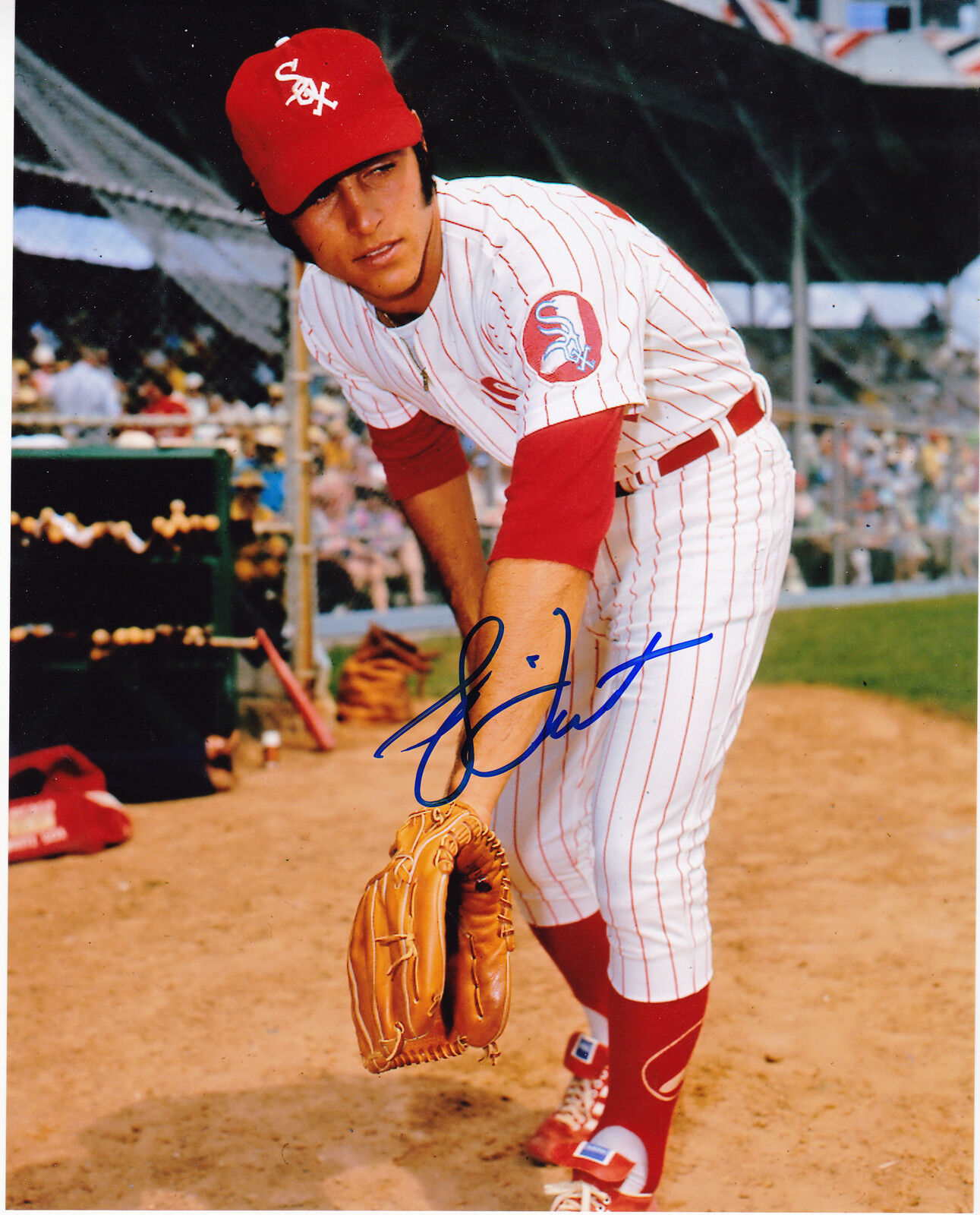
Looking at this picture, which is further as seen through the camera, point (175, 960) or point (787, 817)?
point (787, 817)

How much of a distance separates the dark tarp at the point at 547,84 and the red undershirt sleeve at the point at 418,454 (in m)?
0.40

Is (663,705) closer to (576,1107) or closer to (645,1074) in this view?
(645,1074)

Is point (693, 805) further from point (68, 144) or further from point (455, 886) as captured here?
point (68, 144)

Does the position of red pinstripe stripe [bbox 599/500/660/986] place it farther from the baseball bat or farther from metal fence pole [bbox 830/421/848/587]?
metal fence pole [bbox 830/421/848/587]

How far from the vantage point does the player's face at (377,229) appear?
1159mm

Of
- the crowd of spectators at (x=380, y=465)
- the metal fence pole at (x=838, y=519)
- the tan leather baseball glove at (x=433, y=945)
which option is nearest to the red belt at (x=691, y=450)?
the tan leather baseball glove at (x=433, y=945)

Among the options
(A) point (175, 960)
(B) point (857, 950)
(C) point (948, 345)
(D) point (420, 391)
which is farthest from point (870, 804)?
(C) point (948, 345)

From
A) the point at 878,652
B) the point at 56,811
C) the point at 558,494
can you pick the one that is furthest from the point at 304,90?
the point at 878,652

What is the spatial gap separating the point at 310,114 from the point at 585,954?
4.03ft

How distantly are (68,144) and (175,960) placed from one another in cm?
258

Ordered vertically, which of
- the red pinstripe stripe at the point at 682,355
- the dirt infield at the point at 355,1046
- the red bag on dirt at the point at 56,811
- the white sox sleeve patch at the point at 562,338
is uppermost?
the red pinstripe stripe at the point at 682,355

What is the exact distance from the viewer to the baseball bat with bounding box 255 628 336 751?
153 inches

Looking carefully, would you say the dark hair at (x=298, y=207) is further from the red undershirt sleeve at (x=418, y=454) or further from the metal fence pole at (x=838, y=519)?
the metal fence pole at (x=838, y=519)

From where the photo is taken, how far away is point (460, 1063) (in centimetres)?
194
